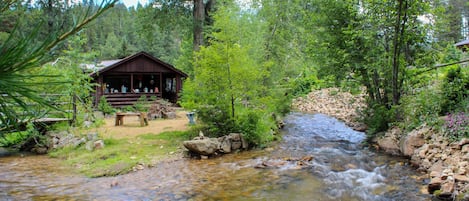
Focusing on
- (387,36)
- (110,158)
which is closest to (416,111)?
(387,36)

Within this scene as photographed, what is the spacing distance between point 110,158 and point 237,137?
3.18 m

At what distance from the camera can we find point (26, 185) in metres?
6.02

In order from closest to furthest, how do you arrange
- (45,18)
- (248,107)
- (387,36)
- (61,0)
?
(45,18) → (61,0) → (387,36) → (248,107)

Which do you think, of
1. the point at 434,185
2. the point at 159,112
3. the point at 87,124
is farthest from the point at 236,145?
the point at 159,112

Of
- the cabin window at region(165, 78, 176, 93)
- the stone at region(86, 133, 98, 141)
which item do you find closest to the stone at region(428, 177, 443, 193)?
the stone at region(86, 133, 98, 141)

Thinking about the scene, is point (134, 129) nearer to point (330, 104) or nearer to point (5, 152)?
point (5, 152)

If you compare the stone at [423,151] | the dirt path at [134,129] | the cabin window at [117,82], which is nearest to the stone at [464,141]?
the stone at [423,151]

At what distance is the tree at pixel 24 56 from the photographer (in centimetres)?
124

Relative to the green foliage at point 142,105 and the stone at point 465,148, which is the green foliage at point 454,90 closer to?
the stone at point 465,148

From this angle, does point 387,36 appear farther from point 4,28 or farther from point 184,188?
point 4,28

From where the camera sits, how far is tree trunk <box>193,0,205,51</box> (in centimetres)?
1466

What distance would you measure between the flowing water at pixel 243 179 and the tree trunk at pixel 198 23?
7863 millimetres

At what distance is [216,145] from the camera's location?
8266 mm

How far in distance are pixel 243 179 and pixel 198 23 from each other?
989 cm
